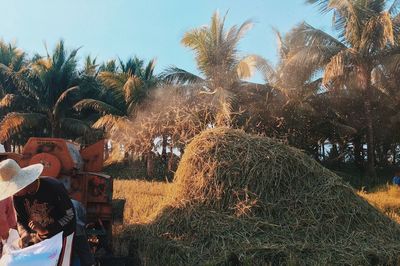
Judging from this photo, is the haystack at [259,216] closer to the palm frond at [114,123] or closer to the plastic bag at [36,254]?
the plastic bag at [36,254]

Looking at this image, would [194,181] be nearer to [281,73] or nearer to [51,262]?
[51,262]

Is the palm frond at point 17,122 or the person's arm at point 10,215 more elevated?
the palm frond at point 17,122

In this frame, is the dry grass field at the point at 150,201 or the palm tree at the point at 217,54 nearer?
the dry grass field at the point at 150,201

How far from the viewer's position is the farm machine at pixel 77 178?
685cm

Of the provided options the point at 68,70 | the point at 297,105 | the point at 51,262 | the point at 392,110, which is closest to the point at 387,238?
the point at 51,262

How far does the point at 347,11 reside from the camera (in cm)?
1806

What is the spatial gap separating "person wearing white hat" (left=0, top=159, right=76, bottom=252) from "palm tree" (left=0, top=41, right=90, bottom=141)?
20584mm

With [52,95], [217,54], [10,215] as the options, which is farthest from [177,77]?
[10,215]

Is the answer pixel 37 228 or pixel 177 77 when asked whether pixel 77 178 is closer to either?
pixel 37 228

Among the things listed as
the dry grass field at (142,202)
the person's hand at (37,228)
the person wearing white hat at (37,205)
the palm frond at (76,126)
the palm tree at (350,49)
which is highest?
the palm tree at (350,49)

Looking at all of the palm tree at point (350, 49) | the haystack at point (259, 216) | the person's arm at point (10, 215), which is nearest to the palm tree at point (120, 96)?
the palm tree at point (350, 49)

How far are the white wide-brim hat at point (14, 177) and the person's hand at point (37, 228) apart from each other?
37 centimetres

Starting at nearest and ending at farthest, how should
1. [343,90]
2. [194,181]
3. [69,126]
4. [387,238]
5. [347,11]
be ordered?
[387,238] < [194,181] < [347,11] < [343,90] < [69,126]

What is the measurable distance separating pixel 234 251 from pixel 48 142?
3.03 metres
